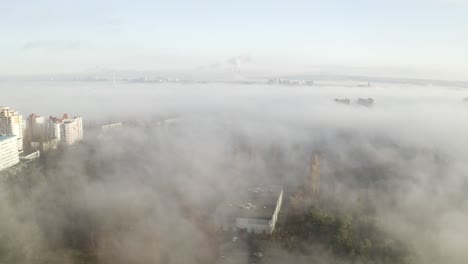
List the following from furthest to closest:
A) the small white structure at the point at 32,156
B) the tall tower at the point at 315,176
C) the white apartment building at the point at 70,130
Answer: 1. the white apartment building at the point at 70,130
2. the small white structure at the point at 32,156
3. the tall tower at the point at 315,176

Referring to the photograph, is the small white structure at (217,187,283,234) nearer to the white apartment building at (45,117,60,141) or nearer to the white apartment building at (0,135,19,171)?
the white apartment building at (0,135,19,171)

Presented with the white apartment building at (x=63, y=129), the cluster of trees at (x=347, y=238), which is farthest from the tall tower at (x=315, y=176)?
the white apartment building at (x=63, y=129)

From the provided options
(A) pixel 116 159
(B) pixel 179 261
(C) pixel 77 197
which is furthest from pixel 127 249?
(A) pixel 116 159

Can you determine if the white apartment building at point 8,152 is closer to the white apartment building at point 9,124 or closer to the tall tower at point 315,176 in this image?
the white apartment building at point 9,124

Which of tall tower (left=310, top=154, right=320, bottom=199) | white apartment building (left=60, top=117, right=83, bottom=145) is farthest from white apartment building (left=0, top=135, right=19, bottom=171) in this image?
tall tower (left=310, top=154, right=320, bottom=199)

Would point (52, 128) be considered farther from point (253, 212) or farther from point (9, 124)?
point (253, 212)
